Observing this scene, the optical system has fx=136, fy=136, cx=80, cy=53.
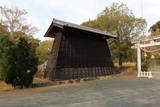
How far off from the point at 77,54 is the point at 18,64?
20.4 feet

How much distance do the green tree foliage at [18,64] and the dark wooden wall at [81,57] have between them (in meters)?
3.15

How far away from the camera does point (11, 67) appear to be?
8438 millimetres

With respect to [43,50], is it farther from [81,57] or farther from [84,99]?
[84,99]

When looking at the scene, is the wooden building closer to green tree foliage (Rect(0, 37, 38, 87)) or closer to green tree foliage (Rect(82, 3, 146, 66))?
green tree foliage (Rect(0, 37, 38, 87))

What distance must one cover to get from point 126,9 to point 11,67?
18.8 metres

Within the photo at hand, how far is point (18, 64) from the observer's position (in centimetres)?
875

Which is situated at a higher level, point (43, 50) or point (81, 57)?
point (43, 50)

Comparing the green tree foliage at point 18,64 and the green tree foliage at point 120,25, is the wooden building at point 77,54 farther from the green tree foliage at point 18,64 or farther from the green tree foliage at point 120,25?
the green tree foliage at point 120,25

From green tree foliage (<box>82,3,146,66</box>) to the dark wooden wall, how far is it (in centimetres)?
409

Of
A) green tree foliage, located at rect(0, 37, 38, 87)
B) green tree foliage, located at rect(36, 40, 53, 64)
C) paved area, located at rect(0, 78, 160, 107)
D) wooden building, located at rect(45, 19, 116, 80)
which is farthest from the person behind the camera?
green tree foliage, located at rect(36, 40, 53, 64)

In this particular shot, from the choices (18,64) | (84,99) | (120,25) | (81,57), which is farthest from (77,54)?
(120,25)

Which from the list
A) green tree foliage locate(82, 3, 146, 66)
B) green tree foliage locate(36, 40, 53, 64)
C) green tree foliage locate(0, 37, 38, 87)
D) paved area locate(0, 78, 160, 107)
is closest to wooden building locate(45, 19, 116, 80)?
green tree foliage locate(0, 37, 38, 87)

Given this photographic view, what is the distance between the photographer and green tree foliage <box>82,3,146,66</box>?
19562mm

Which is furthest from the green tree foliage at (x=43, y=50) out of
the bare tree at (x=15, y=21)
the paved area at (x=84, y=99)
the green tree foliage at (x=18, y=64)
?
the paved area at (x=84, y=99)
